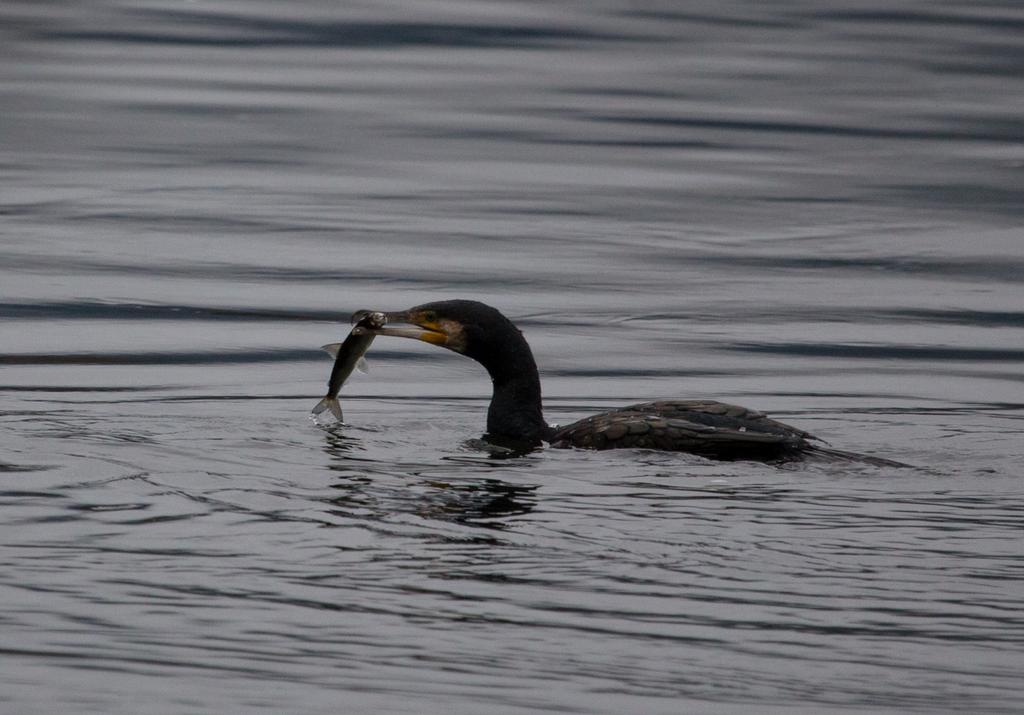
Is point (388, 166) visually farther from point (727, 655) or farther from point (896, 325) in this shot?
point (727, 655)

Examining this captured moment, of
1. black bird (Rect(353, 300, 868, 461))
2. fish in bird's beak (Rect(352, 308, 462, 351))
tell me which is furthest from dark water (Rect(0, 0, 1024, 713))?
fish in bird's beak (Rect(352, 308, 462, 351))

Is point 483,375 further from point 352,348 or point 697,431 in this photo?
point 697,431

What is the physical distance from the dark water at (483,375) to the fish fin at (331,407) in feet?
0.30

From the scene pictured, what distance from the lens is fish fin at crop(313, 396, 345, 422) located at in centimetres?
1086

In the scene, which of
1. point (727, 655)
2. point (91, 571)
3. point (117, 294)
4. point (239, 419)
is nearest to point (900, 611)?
point (727, 655)

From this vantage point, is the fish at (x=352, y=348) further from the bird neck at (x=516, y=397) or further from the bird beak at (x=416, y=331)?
the bird neck at (x=516, y=397)

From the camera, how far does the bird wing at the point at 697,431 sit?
32.4 ft

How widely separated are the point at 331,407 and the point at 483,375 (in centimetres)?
248

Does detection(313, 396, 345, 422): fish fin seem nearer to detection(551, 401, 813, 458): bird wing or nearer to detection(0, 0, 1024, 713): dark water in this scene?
detection(0, 0, 1024, 713): dark water

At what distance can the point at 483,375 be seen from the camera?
13.2 metres

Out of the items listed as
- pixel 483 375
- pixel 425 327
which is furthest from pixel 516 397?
pixel 483 375

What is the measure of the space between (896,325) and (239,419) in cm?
555

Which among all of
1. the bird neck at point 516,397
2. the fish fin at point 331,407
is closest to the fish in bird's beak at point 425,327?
the bird neck at point 516,397

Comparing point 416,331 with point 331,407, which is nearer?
point 331,407
